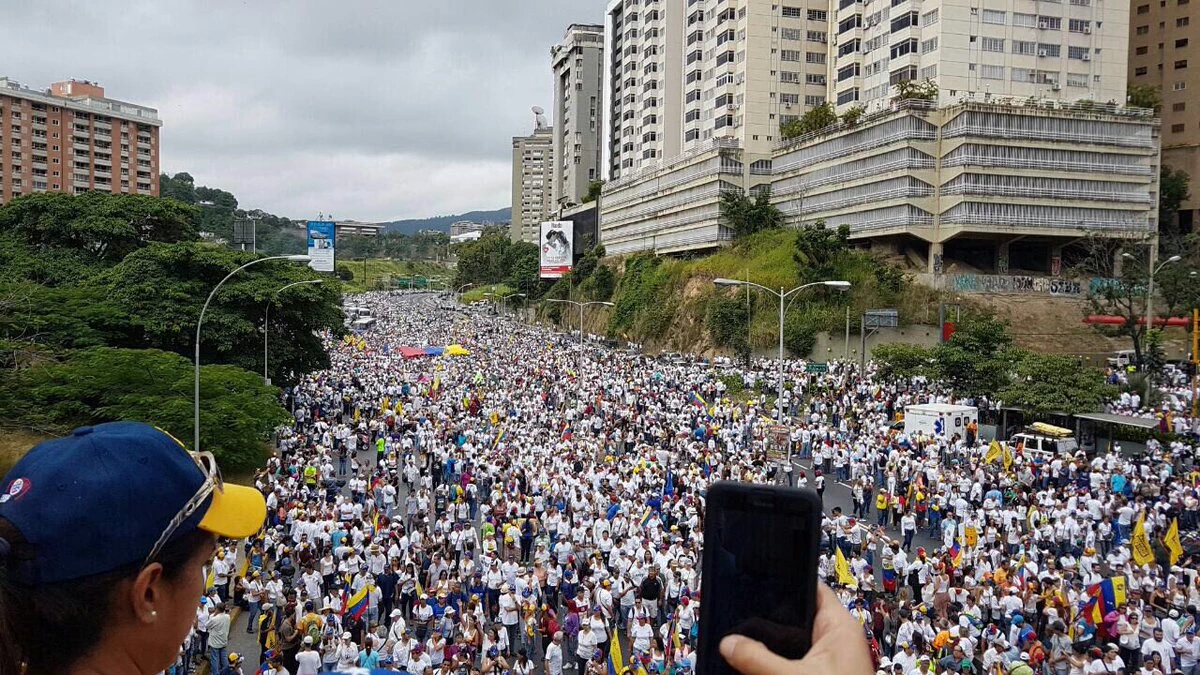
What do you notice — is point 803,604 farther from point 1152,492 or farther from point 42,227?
point 42,227

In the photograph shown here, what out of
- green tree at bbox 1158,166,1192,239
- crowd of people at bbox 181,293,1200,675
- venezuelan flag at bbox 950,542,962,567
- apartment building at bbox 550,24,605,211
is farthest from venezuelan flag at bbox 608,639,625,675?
apartment building at bbox 550,24,605,211

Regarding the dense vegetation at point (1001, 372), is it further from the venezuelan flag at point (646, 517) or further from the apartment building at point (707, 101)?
the apartment building at point (707, 101)

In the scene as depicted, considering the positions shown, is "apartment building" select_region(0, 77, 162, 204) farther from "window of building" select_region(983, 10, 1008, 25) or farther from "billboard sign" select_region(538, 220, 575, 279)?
"window of building" select_region(983, 10, 1008, 25)

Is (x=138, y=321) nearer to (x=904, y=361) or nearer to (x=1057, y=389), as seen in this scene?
(x=904, y=361)

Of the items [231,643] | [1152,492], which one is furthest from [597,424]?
[231,643]

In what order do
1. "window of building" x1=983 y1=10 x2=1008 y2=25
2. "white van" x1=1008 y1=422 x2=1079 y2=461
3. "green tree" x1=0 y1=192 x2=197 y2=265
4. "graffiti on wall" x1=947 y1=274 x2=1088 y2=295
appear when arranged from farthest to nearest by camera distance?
"window of building" x1=983 y1=10 x2=1008 y2=25 < "graffiti on wall" x1=947 y1=274 x2=1088 y2=295 < "green tree" x1=0 y1=192 x2=197 y2=265 < "white van" x1=1008 y1=422 x2=1079 y2=461

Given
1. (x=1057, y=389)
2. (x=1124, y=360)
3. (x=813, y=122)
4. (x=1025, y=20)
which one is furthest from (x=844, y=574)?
(x=813, y=122)
